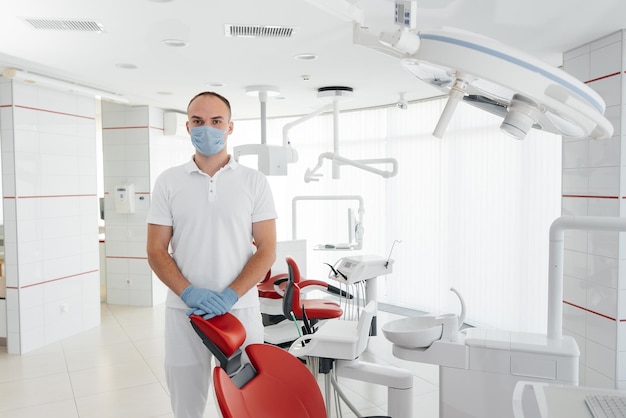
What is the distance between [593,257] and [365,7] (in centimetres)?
219

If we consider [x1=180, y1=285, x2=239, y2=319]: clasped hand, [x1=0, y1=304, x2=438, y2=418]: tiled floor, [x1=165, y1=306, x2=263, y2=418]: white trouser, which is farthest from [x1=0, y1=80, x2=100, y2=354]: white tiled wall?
[x1=180, y1=285, x2=239, y2=319]: clasped hand

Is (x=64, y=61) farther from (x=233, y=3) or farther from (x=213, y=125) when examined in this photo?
(x=213, y=125)

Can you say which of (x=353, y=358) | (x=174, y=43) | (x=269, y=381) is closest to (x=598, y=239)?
(x=353, y=358)

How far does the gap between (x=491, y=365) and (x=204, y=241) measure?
119 centimetres

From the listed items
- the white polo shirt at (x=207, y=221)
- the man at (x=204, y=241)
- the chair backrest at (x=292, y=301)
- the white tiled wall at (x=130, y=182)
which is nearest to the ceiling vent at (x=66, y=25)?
the man at (x=204, y=241)

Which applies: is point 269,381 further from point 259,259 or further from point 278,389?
point 259,259

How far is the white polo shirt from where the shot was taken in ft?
5.94

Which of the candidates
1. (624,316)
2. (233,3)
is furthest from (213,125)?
(624,316)

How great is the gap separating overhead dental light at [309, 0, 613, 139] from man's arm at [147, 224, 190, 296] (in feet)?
3.49

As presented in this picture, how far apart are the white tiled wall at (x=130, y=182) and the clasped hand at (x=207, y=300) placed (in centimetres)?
449

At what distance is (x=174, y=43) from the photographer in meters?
3.25

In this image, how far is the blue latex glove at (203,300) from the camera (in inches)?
65.6

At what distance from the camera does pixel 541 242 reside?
4418mm

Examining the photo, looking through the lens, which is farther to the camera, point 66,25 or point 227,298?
point 66,25
